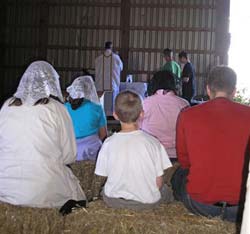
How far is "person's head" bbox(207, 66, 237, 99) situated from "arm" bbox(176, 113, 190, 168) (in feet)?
0.85

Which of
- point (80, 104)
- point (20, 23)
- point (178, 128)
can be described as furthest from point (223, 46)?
point (178, 128)

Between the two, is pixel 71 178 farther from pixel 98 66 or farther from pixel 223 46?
pixel 223 46

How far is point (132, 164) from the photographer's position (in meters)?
2.99

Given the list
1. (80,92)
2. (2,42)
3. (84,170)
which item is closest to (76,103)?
(80,92)

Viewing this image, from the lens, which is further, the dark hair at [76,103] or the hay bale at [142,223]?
the dark hair at [76,103]

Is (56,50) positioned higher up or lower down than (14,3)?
lower down

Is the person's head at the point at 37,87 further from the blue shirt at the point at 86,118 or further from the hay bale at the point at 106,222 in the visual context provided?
the blue shirt at the point at 86,118

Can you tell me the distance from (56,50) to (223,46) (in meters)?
4.17

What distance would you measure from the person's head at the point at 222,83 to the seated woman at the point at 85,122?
5.88 feet

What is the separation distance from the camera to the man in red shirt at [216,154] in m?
2.88

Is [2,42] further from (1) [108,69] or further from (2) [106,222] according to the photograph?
Result: (2) [106,222]

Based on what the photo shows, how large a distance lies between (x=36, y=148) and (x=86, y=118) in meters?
1.60

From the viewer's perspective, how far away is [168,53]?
10906 millimetres

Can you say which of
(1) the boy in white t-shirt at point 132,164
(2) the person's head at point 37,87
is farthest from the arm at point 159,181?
(2) the person's head at point 37,87
